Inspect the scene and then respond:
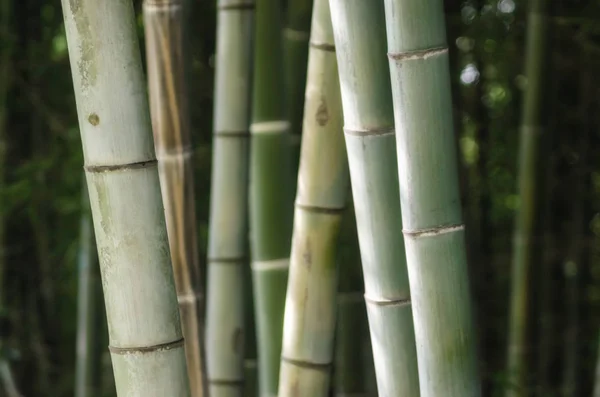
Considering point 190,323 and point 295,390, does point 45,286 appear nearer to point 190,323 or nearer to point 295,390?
point 190,323

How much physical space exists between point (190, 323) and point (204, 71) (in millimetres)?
1264

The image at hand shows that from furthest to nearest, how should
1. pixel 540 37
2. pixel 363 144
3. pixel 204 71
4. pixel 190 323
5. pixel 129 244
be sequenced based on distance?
pixel 204 71
pixel 540 37
pixel 190 323
pixel 363 144
pixel 129 244

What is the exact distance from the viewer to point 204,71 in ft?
7.70

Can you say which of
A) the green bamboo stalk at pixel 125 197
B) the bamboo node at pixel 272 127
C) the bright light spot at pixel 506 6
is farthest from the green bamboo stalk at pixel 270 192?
the bright light spot at pixel 506 6

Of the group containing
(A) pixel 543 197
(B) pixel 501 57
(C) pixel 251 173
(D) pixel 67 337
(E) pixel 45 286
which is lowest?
(D) pixel 67 337

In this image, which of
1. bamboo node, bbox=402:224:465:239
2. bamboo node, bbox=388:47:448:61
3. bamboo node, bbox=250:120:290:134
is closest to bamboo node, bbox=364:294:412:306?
bamboo node, bbox=402:224:465:239

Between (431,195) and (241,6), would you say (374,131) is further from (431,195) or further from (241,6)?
(241,6)

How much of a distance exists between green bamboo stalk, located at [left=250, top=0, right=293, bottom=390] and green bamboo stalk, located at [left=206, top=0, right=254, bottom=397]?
1.2 inches

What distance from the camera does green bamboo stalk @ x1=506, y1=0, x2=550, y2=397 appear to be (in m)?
1.92

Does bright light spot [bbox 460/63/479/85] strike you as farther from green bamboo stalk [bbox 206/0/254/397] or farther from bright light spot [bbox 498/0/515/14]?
green bamboo stalk [bbox 206/0/254/397]

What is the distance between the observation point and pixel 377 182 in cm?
88

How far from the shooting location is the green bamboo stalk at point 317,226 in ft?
3.34

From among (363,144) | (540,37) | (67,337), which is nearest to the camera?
(363,144)

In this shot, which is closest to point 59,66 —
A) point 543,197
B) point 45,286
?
point 45,286
